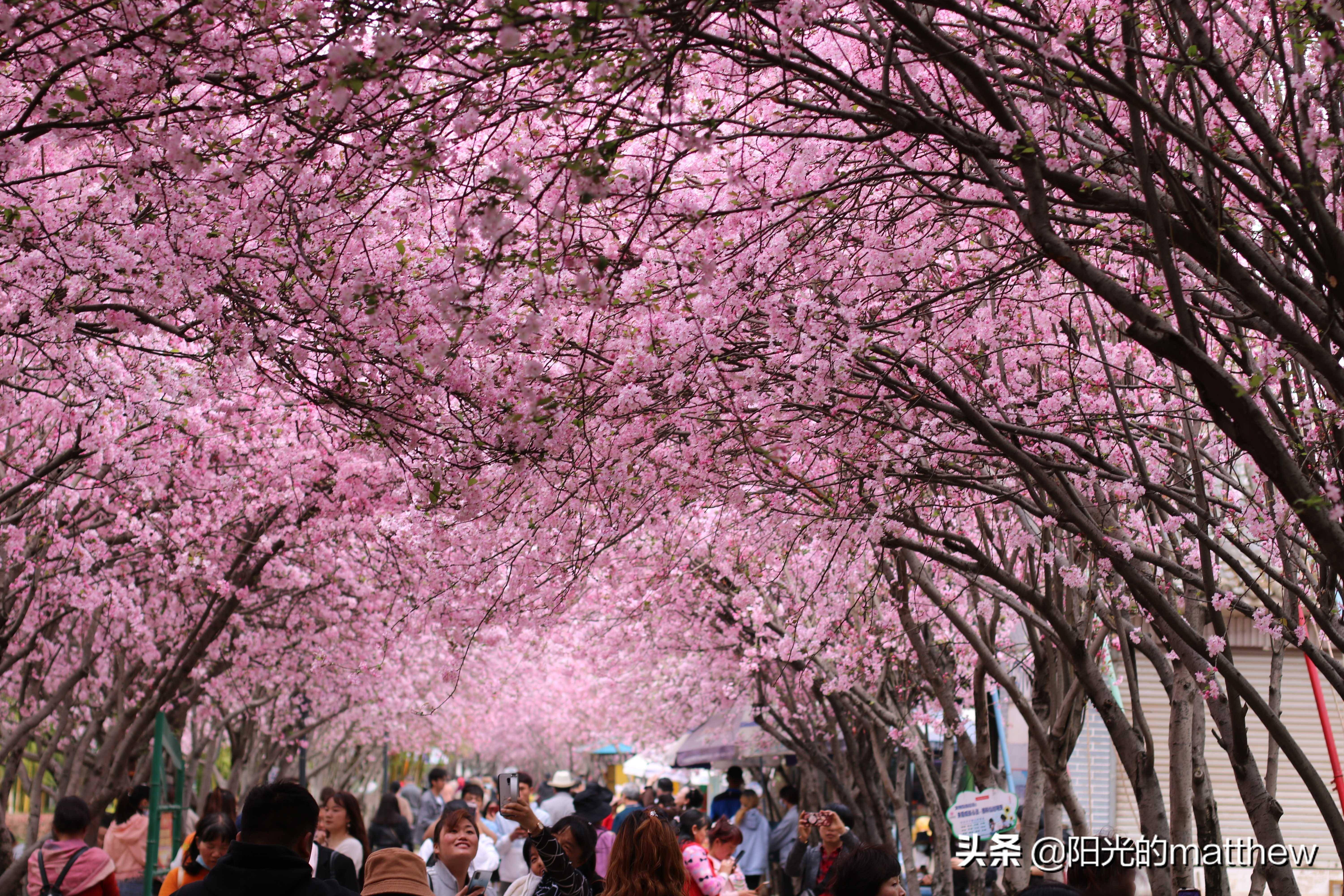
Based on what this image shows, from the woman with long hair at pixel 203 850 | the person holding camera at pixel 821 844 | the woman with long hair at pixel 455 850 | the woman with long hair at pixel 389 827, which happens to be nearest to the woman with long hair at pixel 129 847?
the woman with long hair at pixel 389 827

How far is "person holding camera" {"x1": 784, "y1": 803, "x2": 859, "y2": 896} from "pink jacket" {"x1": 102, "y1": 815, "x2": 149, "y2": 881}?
531cm

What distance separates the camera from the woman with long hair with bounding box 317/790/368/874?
796 centimetres

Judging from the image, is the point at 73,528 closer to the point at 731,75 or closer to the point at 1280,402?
the point at 731,75

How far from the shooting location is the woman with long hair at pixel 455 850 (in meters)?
6.74

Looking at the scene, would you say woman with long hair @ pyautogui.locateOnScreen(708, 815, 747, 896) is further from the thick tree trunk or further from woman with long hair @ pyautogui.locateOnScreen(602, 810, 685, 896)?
woman with long hair @ pyautogui.locateOnScreen(602, 810, 685, 896)

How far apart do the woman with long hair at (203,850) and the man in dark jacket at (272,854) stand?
2.95m

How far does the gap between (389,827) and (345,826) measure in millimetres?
6364

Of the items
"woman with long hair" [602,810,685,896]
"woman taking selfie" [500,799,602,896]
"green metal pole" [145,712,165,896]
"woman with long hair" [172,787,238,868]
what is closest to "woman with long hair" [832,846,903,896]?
"woman with long hair" [602,810,685,896]

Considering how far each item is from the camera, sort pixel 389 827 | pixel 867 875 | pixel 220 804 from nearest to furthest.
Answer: pixel 867 875, pixel 220 804, pixel 389 827

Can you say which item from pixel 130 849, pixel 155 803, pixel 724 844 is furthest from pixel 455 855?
pixel 130 849

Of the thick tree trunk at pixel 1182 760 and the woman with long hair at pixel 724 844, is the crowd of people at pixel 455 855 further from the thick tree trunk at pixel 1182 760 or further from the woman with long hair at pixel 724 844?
the thick tree trunk at pixel 1182 760

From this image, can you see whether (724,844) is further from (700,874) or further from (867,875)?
(867,875)

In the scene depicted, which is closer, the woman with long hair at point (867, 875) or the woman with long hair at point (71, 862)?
the woman with long hair at point (867, 875)

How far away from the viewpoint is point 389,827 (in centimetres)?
1410
